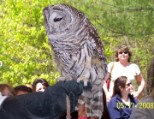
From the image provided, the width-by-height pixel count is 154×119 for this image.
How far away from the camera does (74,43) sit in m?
2.96

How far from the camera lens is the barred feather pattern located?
288 centimetres

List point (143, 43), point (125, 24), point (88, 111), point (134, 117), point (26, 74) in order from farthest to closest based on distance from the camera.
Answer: point (26, 74) → point (143, 43) → point (125, 24) → point (88, 111) → point (134, 117)

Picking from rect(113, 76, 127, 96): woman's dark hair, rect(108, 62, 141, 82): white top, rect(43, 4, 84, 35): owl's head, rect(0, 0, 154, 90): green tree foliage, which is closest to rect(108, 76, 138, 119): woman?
rect(113, 76, 127, 96): woman's dark hair

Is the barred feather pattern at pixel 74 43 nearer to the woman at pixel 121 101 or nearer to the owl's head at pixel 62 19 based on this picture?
the owl's head at pixel 62 19

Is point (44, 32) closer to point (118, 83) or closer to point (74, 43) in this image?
point (118, 83)

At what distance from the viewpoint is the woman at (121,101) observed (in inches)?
167

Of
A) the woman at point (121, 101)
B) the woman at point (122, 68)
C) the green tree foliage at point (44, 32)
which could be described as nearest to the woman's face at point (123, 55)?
the woman at point (122, 68)

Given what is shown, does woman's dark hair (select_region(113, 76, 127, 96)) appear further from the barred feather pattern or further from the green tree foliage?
the barred feather pattern

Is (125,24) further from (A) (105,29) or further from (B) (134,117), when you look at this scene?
(B) (134,117)

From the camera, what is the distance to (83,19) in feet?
9.48

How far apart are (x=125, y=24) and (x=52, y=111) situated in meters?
4.25

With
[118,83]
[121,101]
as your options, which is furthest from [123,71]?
[121,101]

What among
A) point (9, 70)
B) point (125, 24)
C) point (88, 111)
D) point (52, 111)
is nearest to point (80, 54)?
point (88, 111)

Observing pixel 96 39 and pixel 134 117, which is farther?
pixel 96 39
